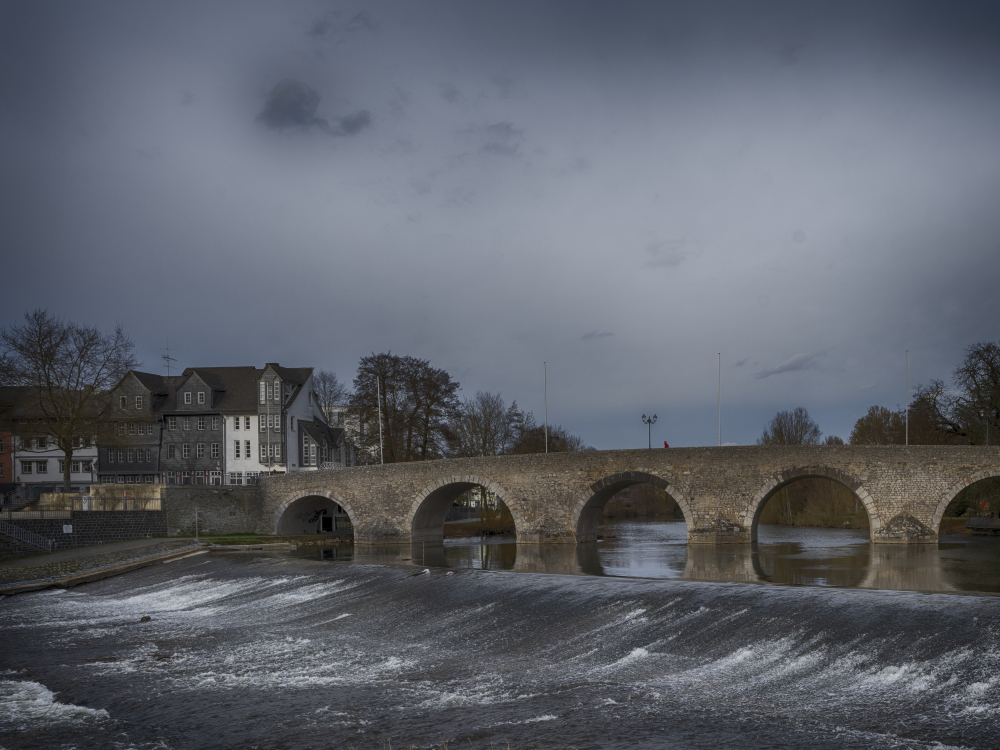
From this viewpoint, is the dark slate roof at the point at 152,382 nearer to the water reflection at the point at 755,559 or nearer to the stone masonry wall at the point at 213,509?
the stone masonry wall at the point at 213,509

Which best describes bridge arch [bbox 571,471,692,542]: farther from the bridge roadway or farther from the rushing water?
the rushing water

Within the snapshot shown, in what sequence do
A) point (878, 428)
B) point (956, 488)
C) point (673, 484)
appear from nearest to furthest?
point (956, 488) → point (673, 484) → point (878, 428)

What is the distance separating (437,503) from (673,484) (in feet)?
37.0

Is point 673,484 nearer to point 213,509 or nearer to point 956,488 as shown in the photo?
point 956,488

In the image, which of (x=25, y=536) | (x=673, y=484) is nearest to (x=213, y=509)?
(x=25, y=536)

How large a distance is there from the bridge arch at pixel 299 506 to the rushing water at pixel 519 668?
17.8m

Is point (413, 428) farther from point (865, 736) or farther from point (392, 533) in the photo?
point (865, 736)

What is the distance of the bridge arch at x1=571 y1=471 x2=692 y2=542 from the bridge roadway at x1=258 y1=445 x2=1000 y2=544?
1.5 inches

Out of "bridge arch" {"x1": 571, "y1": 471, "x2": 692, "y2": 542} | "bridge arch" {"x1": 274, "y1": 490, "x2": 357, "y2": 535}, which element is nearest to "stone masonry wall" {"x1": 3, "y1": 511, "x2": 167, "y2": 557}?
"bridge arch" {"x1": 274, "y1": 490, "x2": 357, "y2": 535}

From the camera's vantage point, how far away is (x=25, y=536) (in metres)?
30.5

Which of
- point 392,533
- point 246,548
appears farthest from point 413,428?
point 246,548

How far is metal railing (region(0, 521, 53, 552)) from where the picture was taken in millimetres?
29964

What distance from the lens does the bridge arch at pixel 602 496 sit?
31.3 m

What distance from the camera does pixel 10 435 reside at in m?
52.3
